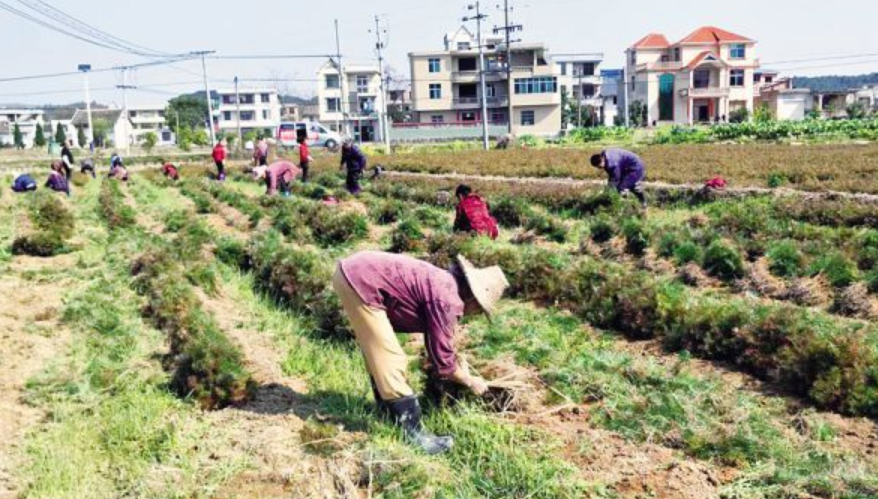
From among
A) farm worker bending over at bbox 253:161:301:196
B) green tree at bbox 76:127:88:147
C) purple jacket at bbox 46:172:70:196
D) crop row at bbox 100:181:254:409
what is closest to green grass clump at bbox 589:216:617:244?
crop row at bbox 100:181:254:409

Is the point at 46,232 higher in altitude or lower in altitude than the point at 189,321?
higher

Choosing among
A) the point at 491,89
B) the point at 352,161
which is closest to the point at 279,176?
the point at 352,161

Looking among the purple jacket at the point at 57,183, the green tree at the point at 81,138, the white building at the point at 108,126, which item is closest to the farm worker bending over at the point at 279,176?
the purple jacket at the point at 57,183

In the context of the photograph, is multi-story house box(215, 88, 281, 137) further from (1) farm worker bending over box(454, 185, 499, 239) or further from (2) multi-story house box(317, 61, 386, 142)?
(1) farm worker bending over box(454, 185, 499, 239)

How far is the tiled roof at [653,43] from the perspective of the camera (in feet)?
245

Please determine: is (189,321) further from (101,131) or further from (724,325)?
(101,131)

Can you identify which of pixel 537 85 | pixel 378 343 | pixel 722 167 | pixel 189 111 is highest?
pixel 189 111

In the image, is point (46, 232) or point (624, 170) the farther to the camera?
point (624, 170)

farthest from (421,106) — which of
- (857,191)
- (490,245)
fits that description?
(490,245)

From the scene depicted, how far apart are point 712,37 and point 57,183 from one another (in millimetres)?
63275

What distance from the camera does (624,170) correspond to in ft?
46.2

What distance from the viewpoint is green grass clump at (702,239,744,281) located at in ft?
29.4

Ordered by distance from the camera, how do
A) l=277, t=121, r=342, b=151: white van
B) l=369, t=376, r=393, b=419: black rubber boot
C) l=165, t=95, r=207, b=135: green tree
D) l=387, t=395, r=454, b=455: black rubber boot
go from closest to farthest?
l=387, t=395, r=454, b=455: black rubber boot < l=369, t=376, r=393, b=419: black rubber boot < l=277, t=121, r=342, b=151: white van < l=165, t=95, r=207, b=135: green tree

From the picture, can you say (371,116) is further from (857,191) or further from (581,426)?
(581,426)
